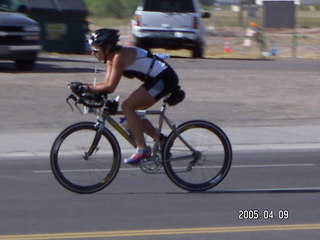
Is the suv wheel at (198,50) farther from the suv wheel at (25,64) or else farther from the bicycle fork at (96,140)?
the bicycle fork at (96,140)

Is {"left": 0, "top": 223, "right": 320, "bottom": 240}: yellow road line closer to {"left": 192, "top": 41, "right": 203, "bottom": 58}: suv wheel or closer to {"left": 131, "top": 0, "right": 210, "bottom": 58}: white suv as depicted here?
{"left": 131, "top": 0, "right": 210, "bottom": 58}: white suv

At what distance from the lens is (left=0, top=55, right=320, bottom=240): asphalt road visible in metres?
7.16

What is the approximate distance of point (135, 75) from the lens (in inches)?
334

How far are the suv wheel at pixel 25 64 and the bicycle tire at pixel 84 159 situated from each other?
41.7ft

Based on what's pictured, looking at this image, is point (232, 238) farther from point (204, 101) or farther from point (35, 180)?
point (204, 101)

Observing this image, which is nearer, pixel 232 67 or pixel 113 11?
pixel 232 67

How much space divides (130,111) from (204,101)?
8877mm

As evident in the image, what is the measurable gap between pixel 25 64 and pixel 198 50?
7.12 m

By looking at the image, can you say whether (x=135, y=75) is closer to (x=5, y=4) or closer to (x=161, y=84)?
(x=161, y=84)

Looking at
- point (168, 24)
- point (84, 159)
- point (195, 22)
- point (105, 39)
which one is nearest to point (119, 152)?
point (84, 159)

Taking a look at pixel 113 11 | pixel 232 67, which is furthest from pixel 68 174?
pixel 113 11

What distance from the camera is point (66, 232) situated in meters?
7.01

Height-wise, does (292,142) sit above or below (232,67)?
above

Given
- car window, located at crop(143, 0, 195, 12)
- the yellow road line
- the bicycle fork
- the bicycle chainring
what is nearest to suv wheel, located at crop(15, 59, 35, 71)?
car window, located at crop(143, 0, 195, 12)
